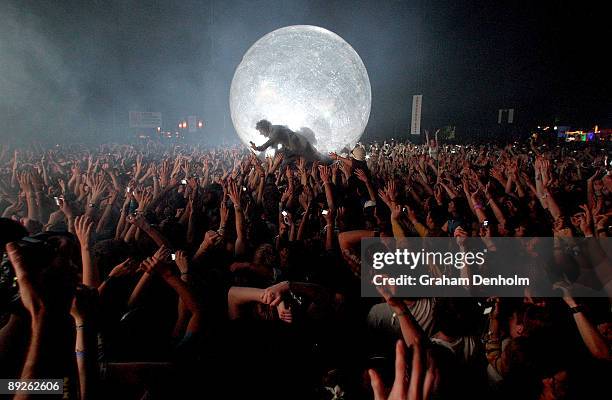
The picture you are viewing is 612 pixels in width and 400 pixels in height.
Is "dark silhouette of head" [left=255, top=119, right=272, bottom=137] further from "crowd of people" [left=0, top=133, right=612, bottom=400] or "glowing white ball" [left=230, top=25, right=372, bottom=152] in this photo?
"crowd of people" [left=0, top=133, right=612, bottom=400]

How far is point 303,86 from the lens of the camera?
39.5ft

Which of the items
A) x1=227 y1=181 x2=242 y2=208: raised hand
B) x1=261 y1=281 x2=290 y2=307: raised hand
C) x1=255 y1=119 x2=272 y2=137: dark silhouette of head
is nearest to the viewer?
x1=261 y1=281 x2=290 y2=307: raised hand

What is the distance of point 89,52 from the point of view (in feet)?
70.7

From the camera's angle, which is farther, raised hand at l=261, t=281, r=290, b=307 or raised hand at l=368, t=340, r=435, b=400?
raised hand at l=261, t=281, r=290, b=307

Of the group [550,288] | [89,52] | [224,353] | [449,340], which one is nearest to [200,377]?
[224,353]

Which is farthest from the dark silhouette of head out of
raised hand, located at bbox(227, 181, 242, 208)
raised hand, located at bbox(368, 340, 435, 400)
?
raised hand, located at bbox(368, 340, 435, 400)

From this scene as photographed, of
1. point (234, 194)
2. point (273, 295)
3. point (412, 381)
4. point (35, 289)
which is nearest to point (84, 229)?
point (35, 289)

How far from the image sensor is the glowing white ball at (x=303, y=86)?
12047 millimetres

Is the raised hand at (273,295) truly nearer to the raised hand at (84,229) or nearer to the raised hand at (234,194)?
the raised hand at (84,229)

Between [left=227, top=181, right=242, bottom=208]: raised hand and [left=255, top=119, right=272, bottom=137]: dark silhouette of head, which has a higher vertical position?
[left=255, top=119, right=272, bottom=137]: dark silhouette of head

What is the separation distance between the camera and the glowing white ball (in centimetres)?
1205

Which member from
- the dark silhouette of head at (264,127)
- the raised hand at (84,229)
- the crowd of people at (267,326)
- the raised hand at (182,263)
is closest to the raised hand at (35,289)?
the crowd of people at (267,326)

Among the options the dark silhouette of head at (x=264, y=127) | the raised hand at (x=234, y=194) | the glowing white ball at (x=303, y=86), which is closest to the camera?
the raised hand at (x=234, y=194)

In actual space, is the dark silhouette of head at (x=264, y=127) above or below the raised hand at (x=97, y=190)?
above
